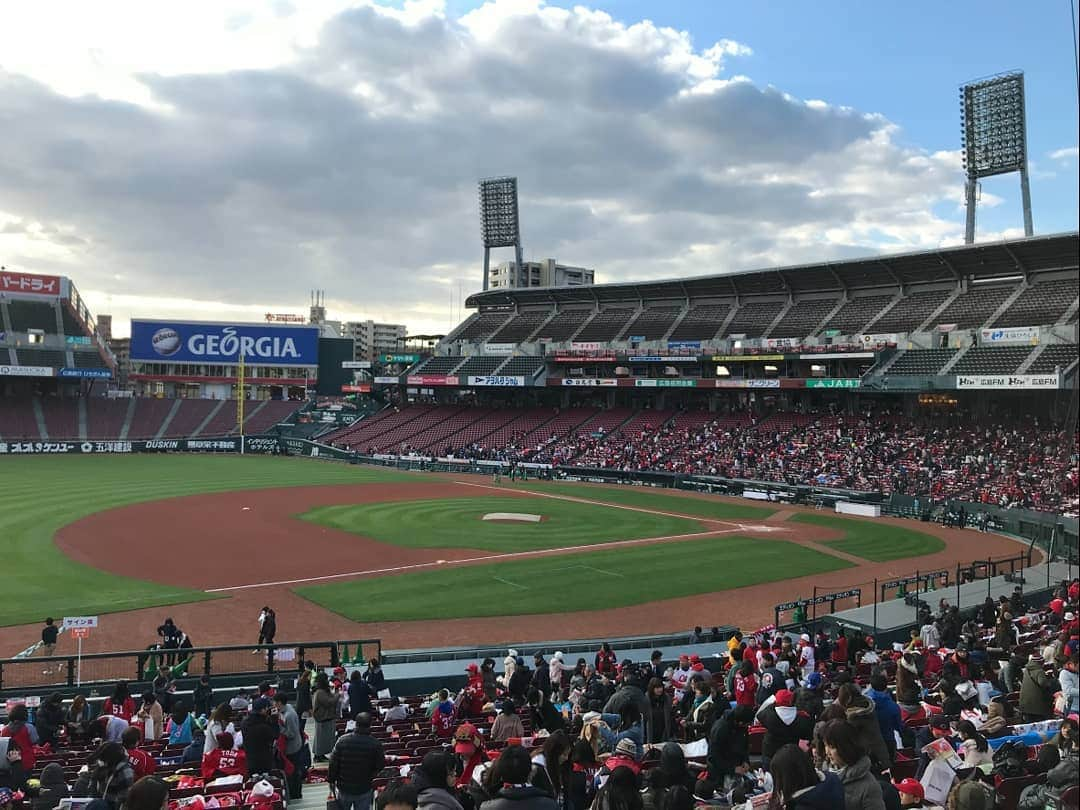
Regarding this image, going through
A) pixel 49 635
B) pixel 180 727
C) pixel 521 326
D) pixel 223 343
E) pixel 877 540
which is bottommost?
pixel 877 540

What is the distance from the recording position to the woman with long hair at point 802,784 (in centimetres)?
498

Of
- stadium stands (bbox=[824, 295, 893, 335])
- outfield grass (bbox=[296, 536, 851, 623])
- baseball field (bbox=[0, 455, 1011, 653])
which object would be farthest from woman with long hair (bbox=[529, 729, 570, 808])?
stadium stands (bbox=[824, 295, 893, 335])

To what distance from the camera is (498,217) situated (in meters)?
86.4

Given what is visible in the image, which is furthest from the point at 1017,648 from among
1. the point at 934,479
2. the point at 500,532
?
the point at 934,479

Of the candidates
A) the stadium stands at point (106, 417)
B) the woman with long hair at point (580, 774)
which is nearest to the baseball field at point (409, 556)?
the woman with long hair at point (580, 774)

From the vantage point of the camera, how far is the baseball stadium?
1104 cm

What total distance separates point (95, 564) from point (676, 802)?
2850 centimetres

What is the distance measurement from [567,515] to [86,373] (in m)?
60.4

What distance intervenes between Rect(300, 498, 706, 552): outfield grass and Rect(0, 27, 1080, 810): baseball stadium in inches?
13.9

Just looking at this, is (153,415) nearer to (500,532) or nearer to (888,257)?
(500,532)

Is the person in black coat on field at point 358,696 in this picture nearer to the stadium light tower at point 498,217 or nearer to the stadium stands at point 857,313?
the stadium stands at point 857,313

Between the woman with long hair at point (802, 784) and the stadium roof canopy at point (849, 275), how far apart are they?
145 ft

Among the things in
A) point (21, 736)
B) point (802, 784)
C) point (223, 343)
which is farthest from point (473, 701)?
point (223, 343)

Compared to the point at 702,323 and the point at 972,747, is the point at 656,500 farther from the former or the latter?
the point at 972,747
